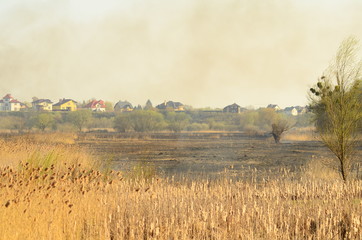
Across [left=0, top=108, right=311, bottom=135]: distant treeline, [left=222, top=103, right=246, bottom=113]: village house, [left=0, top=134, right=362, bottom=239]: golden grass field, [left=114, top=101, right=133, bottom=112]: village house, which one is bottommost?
[left=0, top=134, right=362, bottom=239]: golden grass field

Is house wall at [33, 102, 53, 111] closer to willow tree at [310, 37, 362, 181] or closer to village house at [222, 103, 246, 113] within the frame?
village house at [222, 103, 246, 113]

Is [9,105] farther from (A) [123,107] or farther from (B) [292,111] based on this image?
(B) [292,111]

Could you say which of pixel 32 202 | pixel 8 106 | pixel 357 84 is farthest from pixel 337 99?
pixel 8 106

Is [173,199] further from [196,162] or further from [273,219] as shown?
[196,162]

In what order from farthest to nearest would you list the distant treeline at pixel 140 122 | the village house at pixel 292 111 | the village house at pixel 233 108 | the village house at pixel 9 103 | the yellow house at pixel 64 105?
the village house at pixel 292 111, the village house at pixel 9 103, the yellow house at pixel 64 105, the village house at pixel 233 108, the distant treeline at pixel 140 122

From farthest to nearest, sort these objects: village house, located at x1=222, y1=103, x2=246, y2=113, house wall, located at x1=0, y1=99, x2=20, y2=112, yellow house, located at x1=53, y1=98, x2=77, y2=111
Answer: house wall, located at x1=0, y1=99, x2=20, y2=112, yellow house, located at x1=53, y1=98, x2=77, y2=111, village house, located at x1=222, y1=103, x2=246, y2=113

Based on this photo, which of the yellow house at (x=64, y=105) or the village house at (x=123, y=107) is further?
the yellow house at (x=64, y=105)

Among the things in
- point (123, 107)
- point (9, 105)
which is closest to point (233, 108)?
point (123, 107)

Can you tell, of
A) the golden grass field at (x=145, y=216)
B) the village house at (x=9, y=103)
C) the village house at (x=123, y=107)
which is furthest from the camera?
the village house at (x=9, y=103)

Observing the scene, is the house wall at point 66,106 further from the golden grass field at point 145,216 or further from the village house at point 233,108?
the golden grass field at point 145,216

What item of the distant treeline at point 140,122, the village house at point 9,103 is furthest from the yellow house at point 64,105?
the distant treeline at point 140,122

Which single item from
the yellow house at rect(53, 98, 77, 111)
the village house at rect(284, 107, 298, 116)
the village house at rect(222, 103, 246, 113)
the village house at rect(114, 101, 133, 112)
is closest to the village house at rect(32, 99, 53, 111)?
Answer: the yellow house at rect(53, 98, 77, 111)

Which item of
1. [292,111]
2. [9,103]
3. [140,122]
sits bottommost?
[140,122]

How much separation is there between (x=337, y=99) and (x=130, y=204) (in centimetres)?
724
